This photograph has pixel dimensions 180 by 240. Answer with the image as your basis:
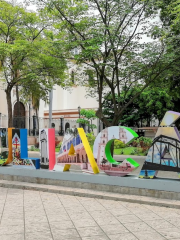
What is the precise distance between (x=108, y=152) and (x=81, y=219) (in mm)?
2839

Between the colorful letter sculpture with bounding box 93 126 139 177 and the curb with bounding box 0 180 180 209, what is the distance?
665 millimetres

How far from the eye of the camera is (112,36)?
1149 centimetres

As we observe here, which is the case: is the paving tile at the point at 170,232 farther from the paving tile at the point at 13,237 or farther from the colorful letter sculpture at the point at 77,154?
the colorful letter sculpture at the point at 77,154

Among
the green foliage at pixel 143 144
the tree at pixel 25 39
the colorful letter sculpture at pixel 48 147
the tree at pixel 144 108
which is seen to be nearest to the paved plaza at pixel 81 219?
the colorful letter sculpture at pixel 48 147

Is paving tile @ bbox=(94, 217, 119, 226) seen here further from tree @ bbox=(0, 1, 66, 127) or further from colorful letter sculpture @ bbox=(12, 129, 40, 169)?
tree @ bbox=(0, 1, 66, 127)

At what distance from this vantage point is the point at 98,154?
336 inches

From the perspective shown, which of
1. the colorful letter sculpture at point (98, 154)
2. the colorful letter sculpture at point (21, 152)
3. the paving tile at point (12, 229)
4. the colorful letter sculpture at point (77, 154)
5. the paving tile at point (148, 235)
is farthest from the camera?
the colorful letter sculpture at point (21, 152)

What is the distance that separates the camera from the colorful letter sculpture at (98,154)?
25.8 feet

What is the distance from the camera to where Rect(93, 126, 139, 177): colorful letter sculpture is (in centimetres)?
776

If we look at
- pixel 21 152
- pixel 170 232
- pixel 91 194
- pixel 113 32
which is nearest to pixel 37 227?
A: pixel 170 232

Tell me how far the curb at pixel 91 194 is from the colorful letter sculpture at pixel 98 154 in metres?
0.69

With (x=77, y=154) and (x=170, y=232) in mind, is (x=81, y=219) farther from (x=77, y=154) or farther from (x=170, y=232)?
(x=77, y=154)

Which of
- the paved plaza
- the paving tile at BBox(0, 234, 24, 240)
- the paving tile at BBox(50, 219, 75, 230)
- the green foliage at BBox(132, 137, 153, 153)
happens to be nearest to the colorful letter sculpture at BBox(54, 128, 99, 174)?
the paved plaza

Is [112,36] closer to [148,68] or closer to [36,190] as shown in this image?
[148,68]
